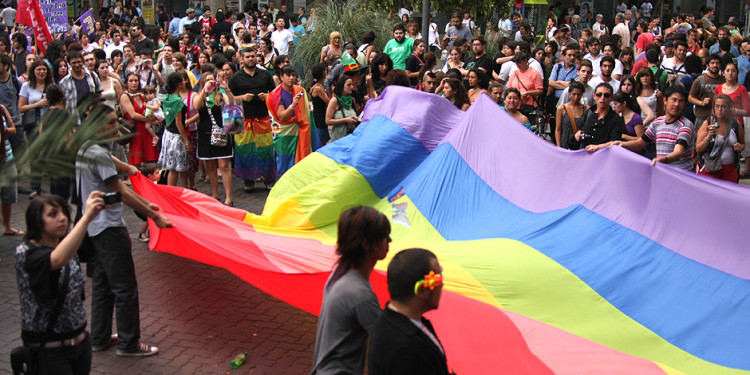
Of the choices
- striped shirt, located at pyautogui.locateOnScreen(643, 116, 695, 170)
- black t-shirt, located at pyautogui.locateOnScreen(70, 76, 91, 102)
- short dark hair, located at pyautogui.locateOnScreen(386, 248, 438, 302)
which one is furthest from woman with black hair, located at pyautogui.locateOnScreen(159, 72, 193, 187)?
short dark hair, located at pyautogui.locateOnScreen(386, 248, 438, 302)

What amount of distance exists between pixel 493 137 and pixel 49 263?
440cm

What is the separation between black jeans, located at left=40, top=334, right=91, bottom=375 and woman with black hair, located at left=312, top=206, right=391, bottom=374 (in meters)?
1.62

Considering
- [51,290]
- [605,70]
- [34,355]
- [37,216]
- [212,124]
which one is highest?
[605,70]

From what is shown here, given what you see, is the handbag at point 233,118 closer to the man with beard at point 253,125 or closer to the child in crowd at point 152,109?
the man with beard at point 253,125

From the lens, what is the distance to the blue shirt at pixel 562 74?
12312mm

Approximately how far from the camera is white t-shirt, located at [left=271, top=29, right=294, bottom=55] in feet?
58.7

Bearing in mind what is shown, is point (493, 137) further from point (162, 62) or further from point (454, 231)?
point (162, 62)

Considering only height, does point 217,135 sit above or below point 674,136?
below

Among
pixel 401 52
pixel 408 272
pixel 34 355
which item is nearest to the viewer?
pixel 408 272

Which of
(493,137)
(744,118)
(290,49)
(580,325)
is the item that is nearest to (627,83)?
(744,118)

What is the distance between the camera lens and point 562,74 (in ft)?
40.7

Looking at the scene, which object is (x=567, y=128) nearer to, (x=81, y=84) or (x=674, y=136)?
(x=674, y=136)

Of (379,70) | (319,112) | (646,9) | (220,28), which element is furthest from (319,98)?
(646,9)

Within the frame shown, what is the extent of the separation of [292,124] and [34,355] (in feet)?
22.0
